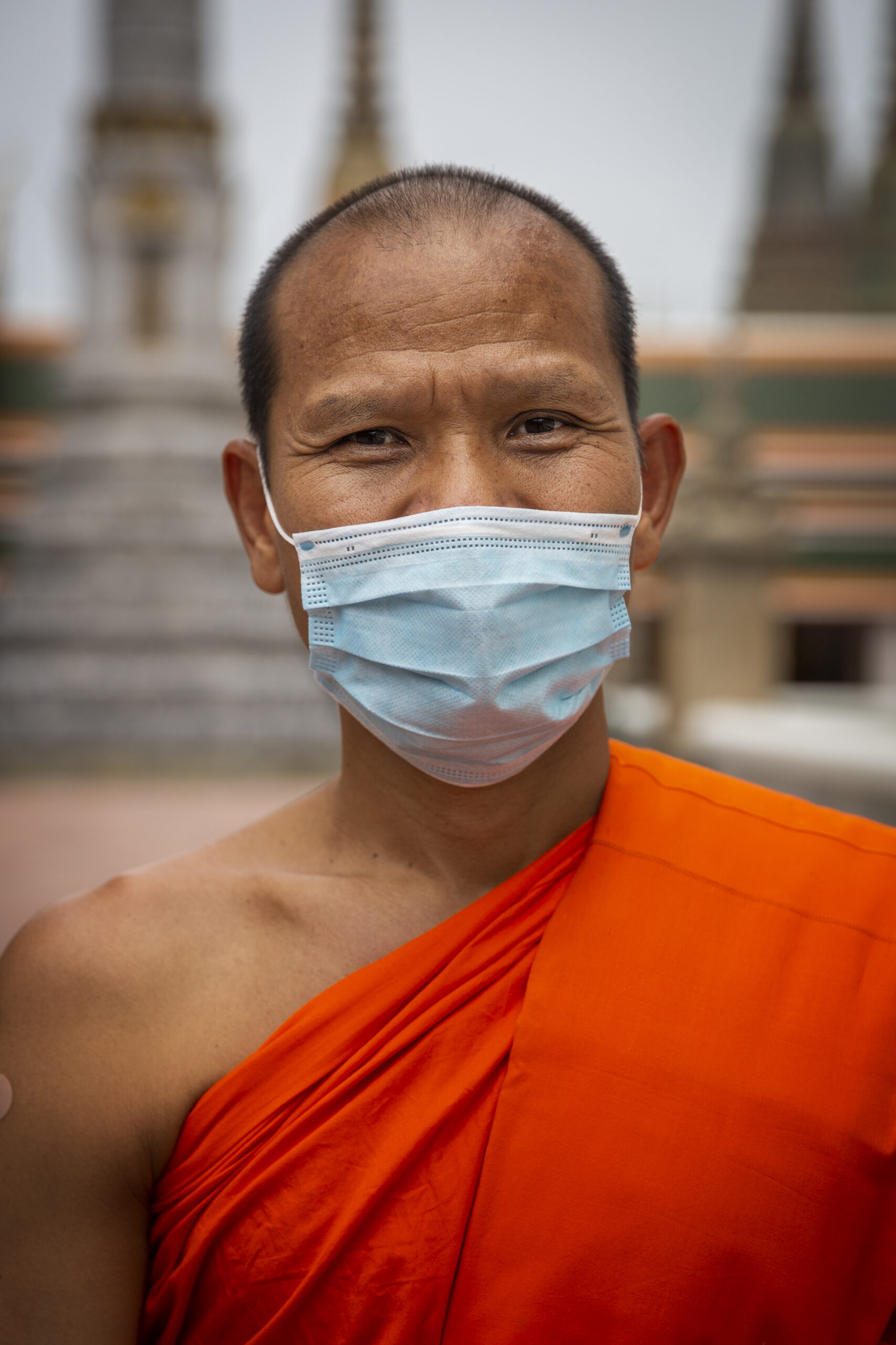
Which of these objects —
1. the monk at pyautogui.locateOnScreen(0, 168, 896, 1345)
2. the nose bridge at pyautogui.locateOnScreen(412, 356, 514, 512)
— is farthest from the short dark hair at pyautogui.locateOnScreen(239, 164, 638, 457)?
the nose bridge at pyautogui.locateOnScreen(412, 356, 514, 512)

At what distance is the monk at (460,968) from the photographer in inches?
61.9

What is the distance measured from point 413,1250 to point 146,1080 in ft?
1.39

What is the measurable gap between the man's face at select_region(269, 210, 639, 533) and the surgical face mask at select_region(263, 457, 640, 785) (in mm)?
49

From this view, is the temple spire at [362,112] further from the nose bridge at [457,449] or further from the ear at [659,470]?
the nose bridge at [457,449]

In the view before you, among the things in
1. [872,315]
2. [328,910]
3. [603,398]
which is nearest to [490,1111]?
[328,910]

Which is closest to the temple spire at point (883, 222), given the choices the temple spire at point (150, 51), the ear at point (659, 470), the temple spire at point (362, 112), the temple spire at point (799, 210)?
the temple spire at point (799, 210)

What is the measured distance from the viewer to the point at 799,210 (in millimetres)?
30375

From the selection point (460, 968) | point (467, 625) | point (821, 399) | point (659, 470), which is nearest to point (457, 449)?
point (467, 625)

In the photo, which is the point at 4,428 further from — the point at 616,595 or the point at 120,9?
the point at 616,595

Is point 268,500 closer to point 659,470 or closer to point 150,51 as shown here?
point 659,470

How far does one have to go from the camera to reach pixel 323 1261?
5.12 ft

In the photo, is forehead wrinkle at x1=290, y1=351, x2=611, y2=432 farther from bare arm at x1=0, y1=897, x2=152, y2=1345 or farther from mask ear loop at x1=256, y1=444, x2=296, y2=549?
bare arm at x1=0, y1=897, x2=152, y2=1345

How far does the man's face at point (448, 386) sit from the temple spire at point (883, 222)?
1084 inches

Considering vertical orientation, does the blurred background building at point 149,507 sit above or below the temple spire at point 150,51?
below
